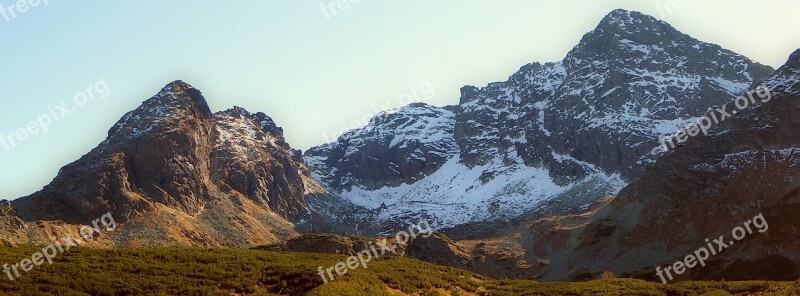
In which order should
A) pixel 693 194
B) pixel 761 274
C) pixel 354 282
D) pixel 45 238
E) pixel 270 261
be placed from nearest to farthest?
pixel 354 282
pixel 270 261
pixel 761 274
pixel 45 238
pixel 693 194

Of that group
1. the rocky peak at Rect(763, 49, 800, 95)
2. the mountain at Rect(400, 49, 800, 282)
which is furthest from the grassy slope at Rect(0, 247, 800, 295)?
the rocky peak at Rect(763, 49, 800, 95)

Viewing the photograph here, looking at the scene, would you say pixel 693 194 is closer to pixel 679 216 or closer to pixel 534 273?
pixel 679 216

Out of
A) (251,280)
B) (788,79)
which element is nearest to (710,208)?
(788,79)

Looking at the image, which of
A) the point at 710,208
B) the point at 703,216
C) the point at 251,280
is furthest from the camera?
the point at 710,208

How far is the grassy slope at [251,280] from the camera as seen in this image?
47188 millimetres

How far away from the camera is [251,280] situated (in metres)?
50.5

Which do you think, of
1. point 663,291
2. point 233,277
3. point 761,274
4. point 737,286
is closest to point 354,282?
point 233,277

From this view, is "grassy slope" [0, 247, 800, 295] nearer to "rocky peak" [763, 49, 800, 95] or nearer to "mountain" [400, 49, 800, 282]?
"mountain" [400, 49, 800, 282]

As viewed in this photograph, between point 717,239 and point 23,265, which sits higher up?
point 23,265

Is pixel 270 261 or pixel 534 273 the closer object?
pixel 270 261

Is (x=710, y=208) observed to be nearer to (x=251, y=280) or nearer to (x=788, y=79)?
(x=788, y=79)

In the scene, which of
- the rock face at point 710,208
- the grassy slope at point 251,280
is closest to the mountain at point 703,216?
the rock face at point 710,208

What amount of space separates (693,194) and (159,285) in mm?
157663

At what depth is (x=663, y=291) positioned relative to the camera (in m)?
51.9
